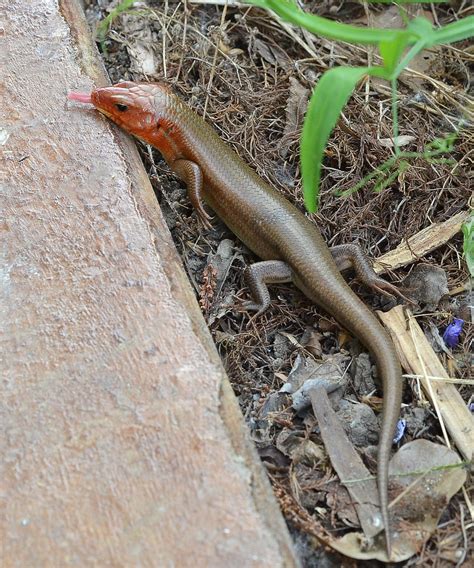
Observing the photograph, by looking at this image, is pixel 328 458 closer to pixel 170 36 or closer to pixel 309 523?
pixel 309 523

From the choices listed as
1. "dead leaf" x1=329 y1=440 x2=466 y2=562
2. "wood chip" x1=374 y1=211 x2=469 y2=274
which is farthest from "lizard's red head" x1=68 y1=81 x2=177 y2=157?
"dead leaf" x1=329 y1=440 x2=466 y2=562

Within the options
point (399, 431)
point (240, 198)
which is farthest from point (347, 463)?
point (240, 198)

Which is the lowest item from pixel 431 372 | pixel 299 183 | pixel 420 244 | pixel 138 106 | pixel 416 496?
pixel 416 496

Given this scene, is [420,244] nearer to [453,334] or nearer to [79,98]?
[453,334]

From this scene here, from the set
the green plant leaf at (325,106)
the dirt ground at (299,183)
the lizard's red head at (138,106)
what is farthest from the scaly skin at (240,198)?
the green plant leaf at (325,106)

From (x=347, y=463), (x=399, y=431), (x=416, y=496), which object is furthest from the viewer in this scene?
(x=399, y=431)

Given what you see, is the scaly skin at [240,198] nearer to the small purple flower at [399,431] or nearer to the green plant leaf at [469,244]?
the small purple flower at [399,431]
